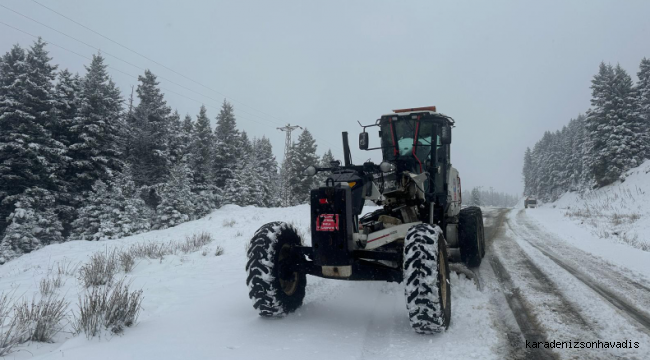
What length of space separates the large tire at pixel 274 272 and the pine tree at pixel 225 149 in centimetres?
3413

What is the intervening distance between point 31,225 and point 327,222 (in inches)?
936

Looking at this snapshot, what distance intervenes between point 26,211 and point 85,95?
416 inches

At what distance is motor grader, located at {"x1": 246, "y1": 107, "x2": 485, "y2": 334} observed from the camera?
3.30 m

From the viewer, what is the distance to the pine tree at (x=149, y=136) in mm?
30078

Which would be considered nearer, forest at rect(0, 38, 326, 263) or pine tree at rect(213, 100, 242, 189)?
forest at rect(0, 38, 326, 263)

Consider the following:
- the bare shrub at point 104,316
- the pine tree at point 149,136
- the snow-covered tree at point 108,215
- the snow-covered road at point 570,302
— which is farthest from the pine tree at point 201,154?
the bare shrub at point 104,316

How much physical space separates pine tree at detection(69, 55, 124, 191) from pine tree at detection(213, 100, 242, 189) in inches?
414

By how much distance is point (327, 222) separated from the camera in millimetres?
3658

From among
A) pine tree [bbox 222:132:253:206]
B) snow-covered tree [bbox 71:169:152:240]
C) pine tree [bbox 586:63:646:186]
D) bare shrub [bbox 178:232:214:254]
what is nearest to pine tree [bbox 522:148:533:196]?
pine tree [bbox 586:63:646:186]

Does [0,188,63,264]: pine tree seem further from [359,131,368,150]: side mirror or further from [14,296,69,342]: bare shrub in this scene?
[359,131,368,150]: side mirror

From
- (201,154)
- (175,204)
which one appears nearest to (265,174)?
(201,154)

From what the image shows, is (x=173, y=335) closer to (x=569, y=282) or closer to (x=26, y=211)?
(x=569, y=282)

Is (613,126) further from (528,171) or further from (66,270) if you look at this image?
(528,171)

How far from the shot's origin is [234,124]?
39.4 m
